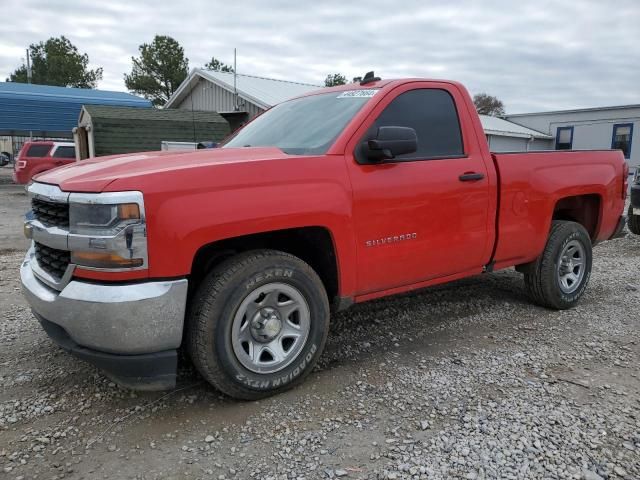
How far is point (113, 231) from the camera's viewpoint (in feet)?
8.05

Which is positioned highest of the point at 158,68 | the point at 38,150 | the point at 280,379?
the point at 158,68

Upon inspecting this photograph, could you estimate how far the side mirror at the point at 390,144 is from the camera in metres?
3.15

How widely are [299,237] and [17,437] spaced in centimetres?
190

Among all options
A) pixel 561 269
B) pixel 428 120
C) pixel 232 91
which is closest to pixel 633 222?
pixel 561 269

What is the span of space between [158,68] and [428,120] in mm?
44617

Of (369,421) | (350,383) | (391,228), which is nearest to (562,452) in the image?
(369,421)

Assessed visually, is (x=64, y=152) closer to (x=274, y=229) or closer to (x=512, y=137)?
(x=274, y=229)

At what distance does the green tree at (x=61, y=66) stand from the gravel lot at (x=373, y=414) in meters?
51.7

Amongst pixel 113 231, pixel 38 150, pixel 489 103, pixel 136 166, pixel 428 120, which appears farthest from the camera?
pixel 489 103

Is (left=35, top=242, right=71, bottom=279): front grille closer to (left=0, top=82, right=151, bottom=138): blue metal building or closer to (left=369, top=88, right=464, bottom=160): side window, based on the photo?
(left=369, top=88, right=464, bottom=160): side window

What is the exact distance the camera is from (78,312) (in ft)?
8.28

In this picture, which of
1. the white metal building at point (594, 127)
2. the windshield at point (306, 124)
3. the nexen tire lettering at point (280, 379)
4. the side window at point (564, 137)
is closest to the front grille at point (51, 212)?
the nexen tire lettering at point (280, 379)

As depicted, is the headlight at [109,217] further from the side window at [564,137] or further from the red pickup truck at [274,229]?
the side window at [564,137]

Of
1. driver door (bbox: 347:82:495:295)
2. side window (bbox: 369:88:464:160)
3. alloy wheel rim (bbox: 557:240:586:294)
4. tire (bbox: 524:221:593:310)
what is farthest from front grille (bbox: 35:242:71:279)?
alloy wheel rim (bbox: 557:240:586:294)
